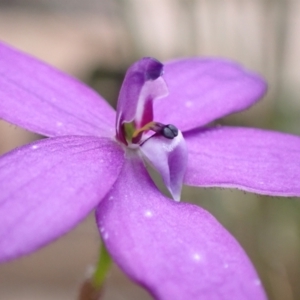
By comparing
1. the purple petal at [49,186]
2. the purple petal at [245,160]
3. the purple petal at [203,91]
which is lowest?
the purple petal at [245,160]

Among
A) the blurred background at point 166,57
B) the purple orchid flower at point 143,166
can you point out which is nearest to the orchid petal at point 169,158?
the purple orchid flower at point 143,166

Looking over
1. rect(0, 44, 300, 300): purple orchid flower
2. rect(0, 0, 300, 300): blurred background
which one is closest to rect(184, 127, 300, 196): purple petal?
rect(0, 44, 300, 300): purple orchid flower

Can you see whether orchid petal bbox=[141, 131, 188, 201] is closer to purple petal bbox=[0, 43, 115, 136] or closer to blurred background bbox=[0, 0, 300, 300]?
purple petal bbox=[0, 43, 115, 136]

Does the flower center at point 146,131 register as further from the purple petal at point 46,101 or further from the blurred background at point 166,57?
the blurred background at point 166,57

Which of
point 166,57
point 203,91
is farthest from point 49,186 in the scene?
point 166,57

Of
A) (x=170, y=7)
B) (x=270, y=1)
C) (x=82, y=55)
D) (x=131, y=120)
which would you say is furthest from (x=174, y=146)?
(x=170, y=7)

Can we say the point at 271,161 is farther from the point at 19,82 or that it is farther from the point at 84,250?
the point at 84,250

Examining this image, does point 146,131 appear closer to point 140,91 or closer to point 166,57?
point 140,91
